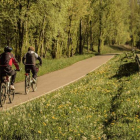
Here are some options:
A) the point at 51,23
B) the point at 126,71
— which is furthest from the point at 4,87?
the point at 51,23

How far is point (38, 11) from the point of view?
21531 millimetres

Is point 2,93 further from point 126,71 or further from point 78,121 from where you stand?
point 126,71

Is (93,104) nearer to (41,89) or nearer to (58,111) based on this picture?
(58,111)

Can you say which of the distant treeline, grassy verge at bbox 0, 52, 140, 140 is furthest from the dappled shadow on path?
the distant treeline

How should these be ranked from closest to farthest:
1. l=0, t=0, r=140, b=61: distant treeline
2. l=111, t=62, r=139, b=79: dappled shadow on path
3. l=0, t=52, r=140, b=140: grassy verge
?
1. l=0, t=52, r=140, b=140: grassy verge
2. l=111, t=62, r=139, b=79: dappled shadow on path
3. l=0, t=0, r=140, b=61: distant treeline

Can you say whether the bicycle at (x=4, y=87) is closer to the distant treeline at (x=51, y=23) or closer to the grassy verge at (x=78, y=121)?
the grassy verge at (x=78, y=121)

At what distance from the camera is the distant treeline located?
19.8 meters

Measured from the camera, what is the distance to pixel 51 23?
2439 cm

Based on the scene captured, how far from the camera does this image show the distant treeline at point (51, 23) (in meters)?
19.8

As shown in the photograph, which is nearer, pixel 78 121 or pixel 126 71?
pixel 78 121

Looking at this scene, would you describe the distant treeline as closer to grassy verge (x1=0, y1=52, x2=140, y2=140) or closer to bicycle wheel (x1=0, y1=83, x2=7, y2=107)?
bicycle wheel (x1=0, y1=83, x2=7, y2=107)

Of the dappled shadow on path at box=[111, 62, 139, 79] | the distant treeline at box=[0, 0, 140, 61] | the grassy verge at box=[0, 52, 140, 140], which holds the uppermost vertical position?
the distant treeline at box=[0, 0, 140, 61]

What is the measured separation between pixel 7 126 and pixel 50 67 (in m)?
15.0

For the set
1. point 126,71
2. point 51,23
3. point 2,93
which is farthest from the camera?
point 51,23
